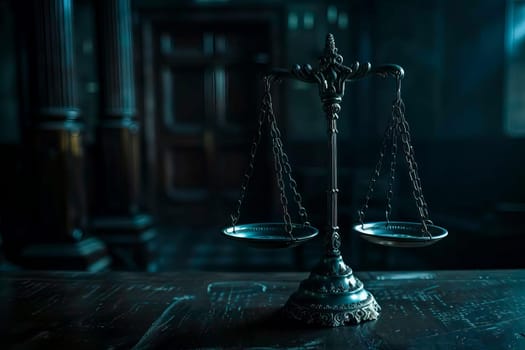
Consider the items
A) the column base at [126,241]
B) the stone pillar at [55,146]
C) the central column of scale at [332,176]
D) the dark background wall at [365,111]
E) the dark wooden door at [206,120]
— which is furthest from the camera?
the dark wooden door at [206,120]

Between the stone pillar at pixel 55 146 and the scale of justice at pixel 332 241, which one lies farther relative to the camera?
the stone pillar at pixel 55 146

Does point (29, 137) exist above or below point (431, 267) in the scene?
above

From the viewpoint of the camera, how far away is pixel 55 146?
286 cm

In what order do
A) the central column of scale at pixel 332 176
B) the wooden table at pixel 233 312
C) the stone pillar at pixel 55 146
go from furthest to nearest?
the stone pillar at pixel 55 146 → the central column of scale at pixel 332 176 → the wooden table at pixel 233 312

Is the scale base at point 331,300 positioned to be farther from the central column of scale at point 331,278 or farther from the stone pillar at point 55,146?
the stone pillar at point 55,146

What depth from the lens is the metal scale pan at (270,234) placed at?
4.30 ft

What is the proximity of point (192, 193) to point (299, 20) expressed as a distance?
2.45m

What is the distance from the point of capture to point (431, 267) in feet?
14.9

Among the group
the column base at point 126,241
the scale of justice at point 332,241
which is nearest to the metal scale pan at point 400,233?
the scale of justice at point 332,241

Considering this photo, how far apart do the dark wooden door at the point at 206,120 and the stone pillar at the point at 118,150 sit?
1.91 m

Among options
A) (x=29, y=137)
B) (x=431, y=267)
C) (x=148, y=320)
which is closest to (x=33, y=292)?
(x=148, y=320)

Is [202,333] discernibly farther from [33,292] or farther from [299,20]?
[299,20]

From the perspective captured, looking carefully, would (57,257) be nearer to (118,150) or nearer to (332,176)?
(118,150)

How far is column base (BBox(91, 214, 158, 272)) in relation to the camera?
13.2 feet
